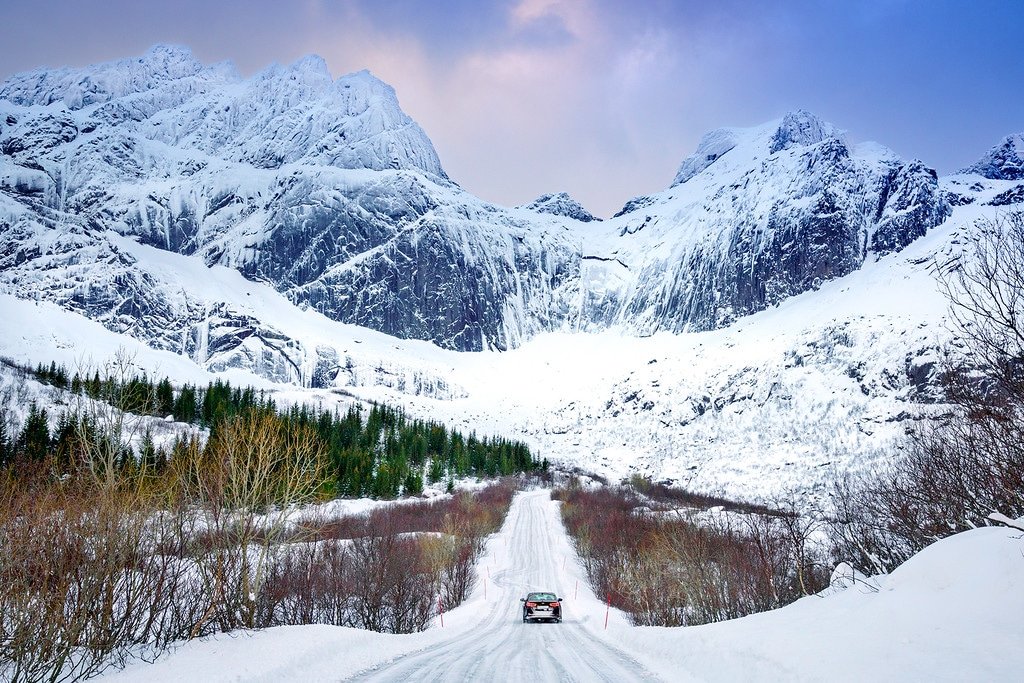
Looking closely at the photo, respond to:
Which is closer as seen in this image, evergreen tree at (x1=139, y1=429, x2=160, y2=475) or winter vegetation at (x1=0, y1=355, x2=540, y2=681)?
winter vegetation at (x1=0, y1=355, x2=540, y2=681)

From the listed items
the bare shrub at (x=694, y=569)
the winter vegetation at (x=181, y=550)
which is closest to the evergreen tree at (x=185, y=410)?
the winter vegetation at (x=181, y=550)

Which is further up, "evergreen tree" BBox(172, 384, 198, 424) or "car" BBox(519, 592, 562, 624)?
"evergreen tree" BBox(172, 384, 198, 424)

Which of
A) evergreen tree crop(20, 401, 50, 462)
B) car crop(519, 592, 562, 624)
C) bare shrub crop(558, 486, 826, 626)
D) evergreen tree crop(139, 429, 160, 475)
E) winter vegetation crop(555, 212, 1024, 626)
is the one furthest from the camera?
evergreen tree crop(20, 401, 50, 462)

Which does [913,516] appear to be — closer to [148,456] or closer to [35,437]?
[148,456]

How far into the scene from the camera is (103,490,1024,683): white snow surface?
8883 millimetres

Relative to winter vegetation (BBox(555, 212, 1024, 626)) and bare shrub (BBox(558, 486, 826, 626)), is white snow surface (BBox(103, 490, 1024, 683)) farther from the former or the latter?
bare shrub (BBox(558, 486, 826, 626))

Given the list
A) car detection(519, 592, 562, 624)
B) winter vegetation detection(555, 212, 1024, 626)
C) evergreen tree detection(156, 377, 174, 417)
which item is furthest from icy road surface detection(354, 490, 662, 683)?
evergreen tree detection(156, 377, 174, 417)

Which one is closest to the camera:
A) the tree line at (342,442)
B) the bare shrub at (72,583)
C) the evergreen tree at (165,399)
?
the bare shrub at (72,583)

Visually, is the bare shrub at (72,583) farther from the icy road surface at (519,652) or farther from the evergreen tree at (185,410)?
the evergreen tree at (185,410)

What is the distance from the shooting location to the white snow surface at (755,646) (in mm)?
8883

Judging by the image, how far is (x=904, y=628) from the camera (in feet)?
32.1

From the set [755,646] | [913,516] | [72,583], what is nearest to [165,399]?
[72,583]

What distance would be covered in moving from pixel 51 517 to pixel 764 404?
632 ft

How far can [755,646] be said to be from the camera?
12352 mm
